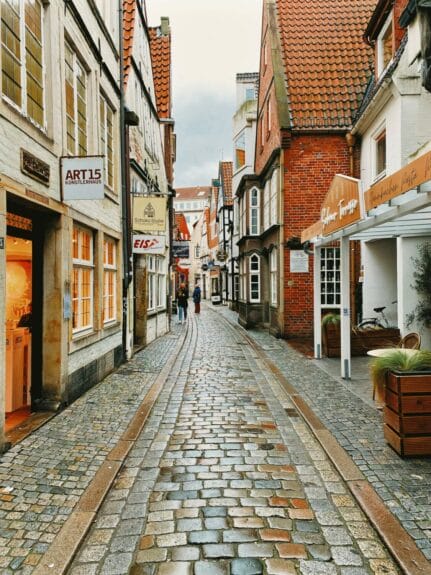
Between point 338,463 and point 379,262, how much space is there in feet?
30.5

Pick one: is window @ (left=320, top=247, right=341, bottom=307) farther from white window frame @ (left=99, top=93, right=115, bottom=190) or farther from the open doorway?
the open doorway

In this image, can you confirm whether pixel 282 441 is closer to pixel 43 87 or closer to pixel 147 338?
pixel 43 87

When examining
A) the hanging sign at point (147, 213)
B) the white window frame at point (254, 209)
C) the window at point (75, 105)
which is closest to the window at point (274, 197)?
the white window frame at point (254, 209)

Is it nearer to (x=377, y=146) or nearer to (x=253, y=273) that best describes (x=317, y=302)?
(x=377, y=146)

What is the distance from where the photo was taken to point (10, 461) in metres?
4.75

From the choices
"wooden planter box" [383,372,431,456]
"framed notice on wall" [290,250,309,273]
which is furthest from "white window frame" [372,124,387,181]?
"wooden planter box" [383,372,431,456]

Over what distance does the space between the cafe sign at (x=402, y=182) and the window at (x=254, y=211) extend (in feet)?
48.8

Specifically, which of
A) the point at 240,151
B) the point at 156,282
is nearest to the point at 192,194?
the point at 240,151

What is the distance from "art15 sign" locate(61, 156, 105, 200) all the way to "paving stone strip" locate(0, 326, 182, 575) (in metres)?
3.10

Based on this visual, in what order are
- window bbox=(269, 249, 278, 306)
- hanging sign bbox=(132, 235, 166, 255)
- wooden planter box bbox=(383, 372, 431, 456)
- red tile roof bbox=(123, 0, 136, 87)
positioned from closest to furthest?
wooden planter box bbox=(383, 372, 431, 456) → hanging sign bbox=(132, 235, 166, 255) → red tile roof bbox=(123, 0, 136, 87) → window bbox=(269, 249, 278, 306)

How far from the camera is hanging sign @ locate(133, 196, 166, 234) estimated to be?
1162 cm

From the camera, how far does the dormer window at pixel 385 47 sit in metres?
12.5

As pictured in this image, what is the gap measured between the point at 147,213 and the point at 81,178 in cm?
498

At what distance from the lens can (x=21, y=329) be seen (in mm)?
7047
